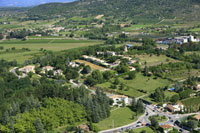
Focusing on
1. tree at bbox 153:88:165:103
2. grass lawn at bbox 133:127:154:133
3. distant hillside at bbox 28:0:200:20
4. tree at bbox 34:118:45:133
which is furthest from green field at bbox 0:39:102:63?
distant hillside at bbox 28:0:200:20

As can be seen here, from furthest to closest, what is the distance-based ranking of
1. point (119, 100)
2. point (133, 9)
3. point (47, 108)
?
point (133, 9) < point (119, 100) < point (47, 108)

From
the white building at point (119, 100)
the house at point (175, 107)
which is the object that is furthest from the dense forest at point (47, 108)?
the house at point (175, 107)

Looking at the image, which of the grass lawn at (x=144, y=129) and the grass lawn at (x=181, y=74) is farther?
the grass lawn at (x=181, y=74)

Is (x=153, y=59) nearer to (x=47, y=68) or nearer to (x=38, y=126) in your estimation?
(x=47, y=68)

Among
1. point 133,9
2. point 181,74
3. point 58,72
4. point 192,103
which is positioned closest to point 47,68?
point 58,72

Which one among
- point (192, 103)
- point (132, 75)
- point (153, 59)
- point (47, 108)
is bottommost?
point (192, 103)

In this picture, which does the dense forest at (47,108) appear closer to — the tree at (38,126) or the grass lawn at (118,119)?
the tree at (38,126)

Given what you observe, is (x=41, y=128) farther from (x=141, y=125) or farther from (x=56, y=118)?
(x=141, y=125)

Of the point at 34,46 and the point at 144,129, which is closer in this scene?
the point at 144,129
